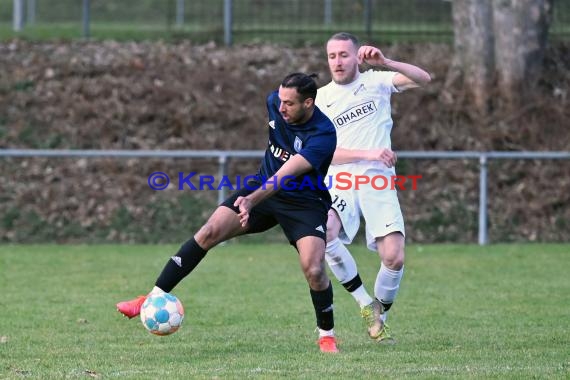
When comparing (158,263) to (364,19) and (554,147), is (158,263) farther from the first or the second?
(364,19)

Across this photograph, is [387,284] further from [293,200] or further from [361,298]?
[293,200]

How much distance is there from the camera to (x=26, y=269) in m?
12.7

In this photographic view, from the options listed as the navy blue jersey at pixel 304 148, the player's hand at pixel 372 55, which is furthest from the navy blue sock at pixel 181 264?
the player's hand at pixel 372 55

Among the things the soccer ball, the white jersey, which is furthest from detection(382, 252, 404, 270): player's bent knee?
the soccer ball

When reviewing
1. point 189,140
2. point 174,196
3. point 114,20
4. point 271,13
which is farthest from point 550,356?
point 114,20

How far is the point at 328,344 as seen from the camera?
7.48 meters

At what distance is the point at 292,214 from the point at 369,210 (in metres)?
1.00

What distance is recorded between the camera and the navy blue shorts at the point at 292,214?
7492 mm

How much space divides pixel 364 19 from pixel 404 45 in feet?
→ 3.94

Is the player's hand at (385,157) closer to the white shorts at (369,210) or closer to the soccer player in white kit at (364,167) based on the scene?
the soccer player in white kit at (364,167)

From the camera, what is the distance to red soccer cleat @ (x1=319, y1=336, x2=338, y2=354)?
24.4 ft

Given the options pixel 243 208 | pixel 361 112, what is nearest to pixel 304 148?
pixel 243 208

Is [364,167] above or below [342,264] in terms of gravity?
above

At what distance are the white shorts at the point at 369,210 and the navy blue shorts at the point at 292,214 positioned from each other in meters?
0.75
